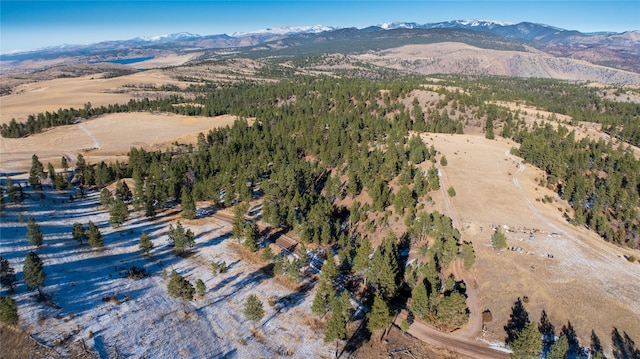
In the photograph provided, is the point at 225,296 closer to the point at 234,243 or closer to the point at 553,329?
the point at 234,243

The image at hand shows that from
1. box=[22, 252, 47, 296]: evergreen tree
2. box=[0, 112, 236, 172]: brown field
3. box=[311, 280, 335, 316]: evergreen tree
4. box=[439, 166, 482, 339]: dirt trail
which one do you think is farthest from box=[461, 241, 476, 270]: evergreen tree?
box=[0, 112, 236, 172]: brown field

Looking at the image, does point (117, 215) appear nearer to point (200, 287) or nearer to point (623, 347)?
point (200, 287)

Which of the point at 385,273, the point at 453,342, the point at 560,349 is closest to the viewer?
the point at 560,349

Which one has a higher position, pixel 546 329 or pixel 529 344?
pixel 529 344

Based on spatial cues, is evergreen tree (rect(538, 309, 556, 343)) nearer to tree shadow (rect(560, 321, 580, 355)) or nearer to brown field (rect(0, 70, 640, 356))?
brown field (rect(0, 70, 640, 356))

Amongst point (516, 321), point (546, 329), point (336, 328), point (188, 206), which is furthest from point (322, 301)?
point (188, 206)

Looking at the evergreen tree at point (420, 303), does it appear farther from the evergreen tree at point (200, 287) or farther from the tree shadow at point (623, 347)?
the evergreen tree at point (200, 287)
